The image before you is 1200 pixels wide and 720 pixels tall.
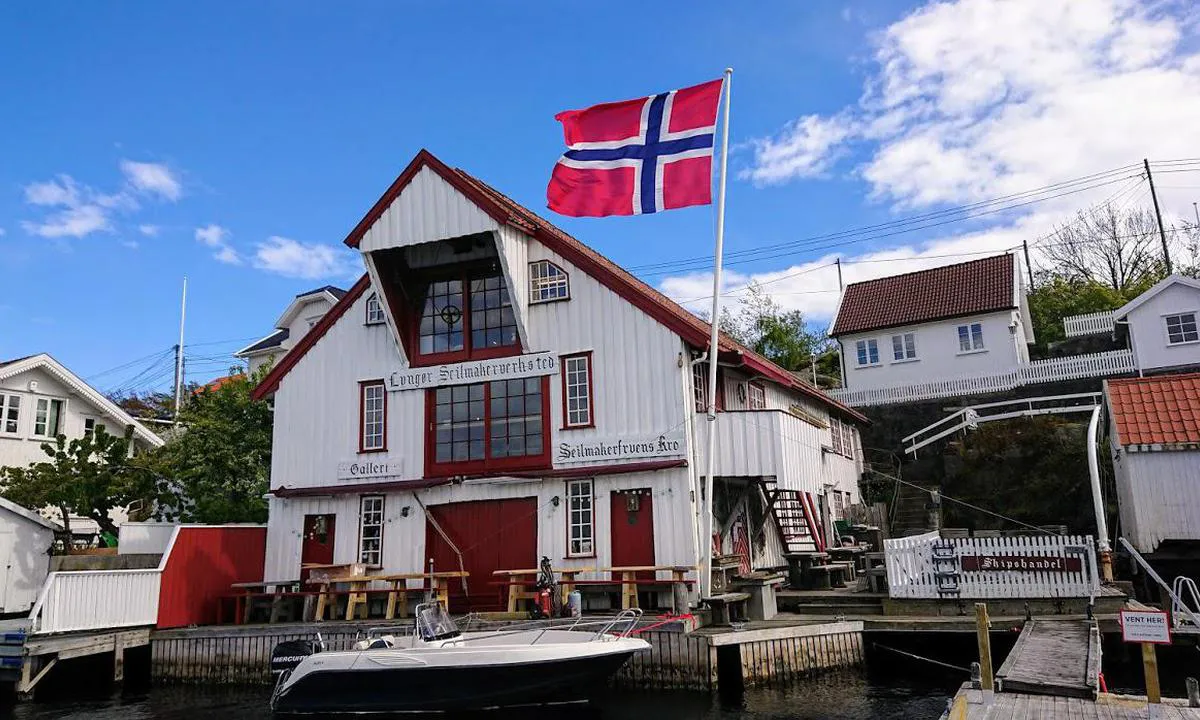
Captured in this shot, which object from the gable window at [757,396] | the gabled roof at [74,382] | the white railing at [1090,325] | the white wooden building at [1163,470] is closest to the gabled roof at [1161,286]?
the white railing at [1090,325]

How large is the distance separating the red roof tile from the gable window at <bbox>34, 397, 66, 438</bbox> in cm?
3092

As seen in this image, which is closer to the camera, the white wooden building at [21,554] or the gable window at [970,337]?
the white wooden building at [21,554]

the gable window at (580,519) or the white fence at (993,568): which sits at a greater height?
the gable window at (580,519)

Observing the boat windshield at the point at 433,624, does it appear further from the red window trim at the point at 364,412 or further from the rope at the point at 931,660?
the rope at the point at 931,660

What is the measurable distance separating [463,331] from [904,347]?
23287mm

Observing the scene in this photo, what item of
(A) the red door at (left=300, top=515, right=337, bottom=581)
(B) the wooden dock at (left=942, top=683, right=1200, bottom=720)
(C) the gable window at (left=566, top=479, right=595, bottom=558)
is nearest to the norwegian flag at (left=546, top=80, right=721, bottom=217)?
(C) the gable window at (left=566, top=479, right=595, bottom=558)

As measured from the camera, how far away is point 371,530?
65.6ft

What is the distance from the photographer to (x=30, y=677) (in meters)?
16.5

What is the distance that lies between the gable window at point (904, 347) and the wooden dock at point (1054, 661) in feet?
75.8

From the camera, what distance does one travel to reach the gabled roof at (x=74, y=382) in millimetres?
27719

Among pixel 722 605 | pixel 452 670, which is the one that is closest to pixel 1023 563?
pixel 722 605

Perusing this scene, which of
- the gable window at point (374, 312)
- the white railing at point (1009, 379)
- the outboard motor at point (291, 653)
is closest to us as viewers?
the outboard motor at point (291, 653)

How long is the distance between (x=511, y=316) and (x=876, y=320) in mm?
22482

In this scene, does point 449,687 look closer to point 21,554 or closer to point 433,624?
point 433,624
